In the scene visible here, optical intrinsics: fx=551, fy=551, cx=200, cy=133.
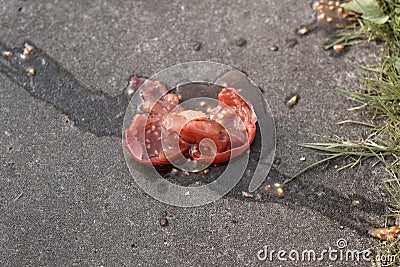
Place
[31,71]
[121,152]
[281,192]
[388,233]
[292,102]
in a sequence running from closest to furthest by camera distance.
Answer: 1. [388,233]
2. [281,192]
3. [121,152]
4. [292,102]
5. [31,71]

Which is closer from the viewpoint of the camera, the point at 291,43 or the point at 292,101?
the point at 292,101

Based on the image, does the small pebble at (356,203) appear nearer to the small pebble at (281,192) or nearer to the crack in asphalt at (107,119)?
the crack in asphalt at (107,119)

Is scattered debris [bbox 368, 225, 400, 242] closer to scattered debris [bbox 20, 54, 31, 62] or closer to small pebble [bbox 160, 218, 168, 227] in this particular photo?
small pebble [bbox 160, 218, 168, 227]

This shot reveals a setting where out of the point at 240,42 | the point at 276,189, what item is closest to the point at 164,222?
the point at 276,189

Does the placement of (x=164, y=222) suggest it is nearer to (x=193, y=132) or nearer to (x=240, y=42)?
(x=193, y=132)

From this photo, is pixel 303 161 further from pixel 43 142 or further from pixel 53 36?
pixel 53 36

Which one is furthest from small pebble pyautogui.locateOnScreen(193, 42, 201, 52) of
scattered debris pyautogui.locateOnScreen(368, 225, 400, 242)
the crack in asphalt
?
scattered debris pyautogui.locateOnScreen(368, 225, 400, 242)
